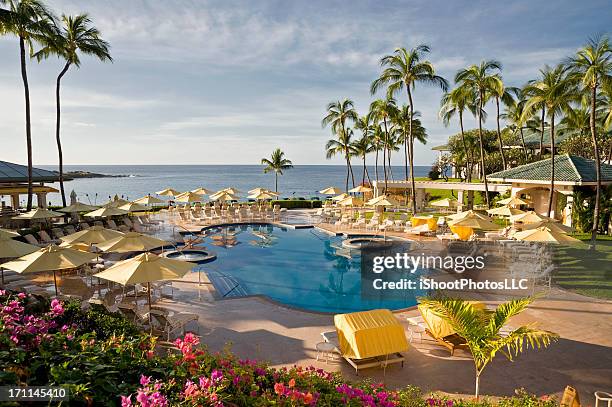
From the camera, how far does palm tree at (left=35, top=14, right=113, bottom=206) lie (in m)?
25.3

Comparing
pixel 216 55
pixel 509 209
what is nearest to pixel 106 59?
pixel 216 55

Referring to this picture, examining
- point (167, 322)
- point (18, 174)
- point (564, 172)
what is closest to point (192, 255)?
point (167, 322)

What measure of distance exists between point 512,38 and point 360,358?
24114mm

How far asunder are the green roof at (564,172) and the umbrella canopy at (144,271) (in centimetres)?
2424

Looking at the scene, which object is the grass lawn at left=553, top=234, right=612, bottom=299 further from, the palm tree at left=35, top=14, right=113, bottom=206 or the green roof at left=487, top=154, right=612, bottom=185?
the palm tree at left=35, top=14, right=113, bottom=206

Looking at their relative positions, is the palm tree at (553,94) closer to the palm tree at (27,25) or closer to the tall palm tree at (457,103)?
the tall palm tree at (457,103)

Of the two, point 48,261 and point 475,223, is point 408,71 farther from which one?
point 48,261

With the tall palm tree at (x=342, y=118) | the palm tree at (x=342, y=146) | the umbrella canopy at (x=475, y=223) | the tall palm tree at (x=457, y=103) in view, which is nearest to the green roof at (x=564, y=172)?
the tall palm tree at (x=457, y=103)

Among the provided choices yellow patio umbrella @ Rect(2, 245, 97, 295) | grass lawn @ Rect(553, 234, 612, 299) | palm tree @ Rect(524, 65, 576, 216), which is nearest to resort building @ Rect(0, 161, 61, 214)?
yellow patio umbrella @ Rect(2, 245, 97, 295)

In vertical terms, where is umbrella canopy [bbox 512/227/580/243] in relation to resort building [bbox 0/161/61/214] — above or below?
below

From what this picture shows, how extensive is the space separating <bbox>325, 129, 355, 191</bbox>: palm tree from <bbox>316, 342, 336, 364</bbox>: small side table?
37.4 m

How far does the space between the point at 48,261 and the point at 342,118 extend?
37.8 metres

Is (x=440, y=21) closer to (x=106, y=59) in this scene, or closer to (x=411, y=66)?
(x=411, y=66)

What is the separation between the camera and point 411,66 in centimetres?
2873
